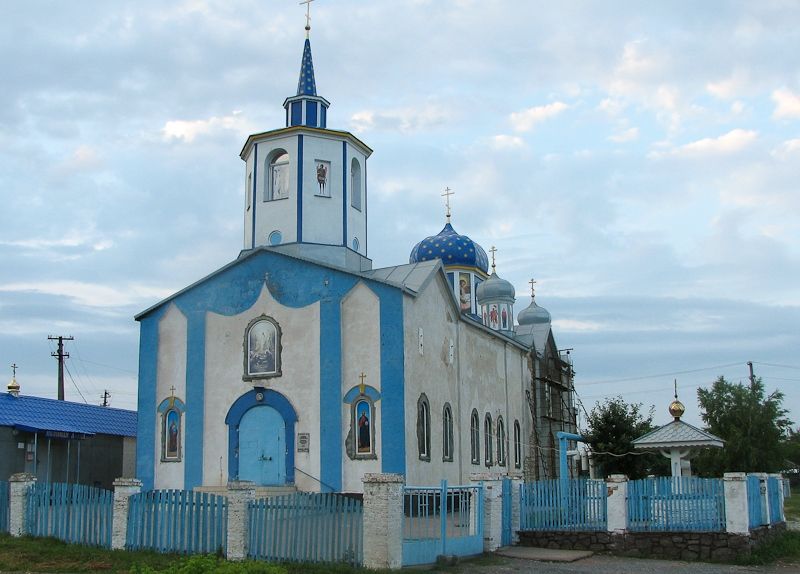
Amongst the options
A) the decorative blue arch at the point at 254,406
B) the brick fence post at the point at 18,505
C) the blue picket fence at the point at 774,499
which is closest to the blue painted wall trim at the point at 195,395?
the decorative blue arch at the point at 254,406

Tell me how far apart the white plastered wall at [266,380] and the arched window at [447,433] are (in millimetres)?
3726

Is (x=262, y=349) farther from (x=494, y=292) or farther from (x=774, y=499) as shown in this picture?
(x=494, y=292)

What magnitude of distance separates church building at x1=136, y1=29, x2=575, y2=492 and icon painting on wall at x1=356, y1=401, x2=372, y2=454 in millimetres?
33

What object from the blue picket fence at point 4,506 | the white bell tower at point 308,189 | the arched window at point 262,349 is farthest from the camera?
the white bell tower at point 308,189

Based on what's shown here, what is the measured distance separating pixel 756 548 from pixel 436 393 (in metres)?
8.90

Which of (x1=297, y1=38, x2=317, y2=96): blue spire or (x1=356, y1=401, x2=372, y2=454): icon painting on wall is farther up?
(x1=297, y1=38, x2=317, y2=96): blue spire

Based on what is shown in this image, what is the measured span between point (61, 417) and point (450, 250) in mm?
17210

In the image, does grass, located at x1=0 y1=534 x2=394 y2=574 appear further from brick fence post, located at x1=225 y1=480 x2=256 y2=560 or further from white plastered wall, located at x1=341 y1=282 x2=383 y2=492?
white plastered wall, located at x1=341 y1=282 x2=383 y2=492

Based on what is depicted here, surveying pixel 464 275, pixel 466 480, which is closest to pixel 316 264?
pixel 466 480

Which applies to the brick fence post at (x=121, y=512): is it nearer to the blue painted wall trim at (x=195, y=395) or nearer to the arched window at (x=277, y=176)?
the blue painted wall trim at (x=195, y=395)

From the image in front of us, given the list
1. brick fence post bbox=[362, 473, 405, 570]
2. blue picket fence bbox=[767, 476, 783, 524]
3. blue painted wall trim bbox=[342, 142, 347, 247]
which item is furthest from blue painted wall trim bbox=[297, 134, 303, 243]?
blue picket fence bbox=[767, 476, 783, 524]

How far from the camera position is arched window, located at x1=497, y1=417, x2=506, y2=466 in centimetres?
2903

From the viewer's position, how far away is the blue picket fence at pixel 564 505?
17.5m

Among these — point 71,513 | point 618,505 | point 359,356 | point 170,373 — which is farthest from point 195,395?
point 618,505
